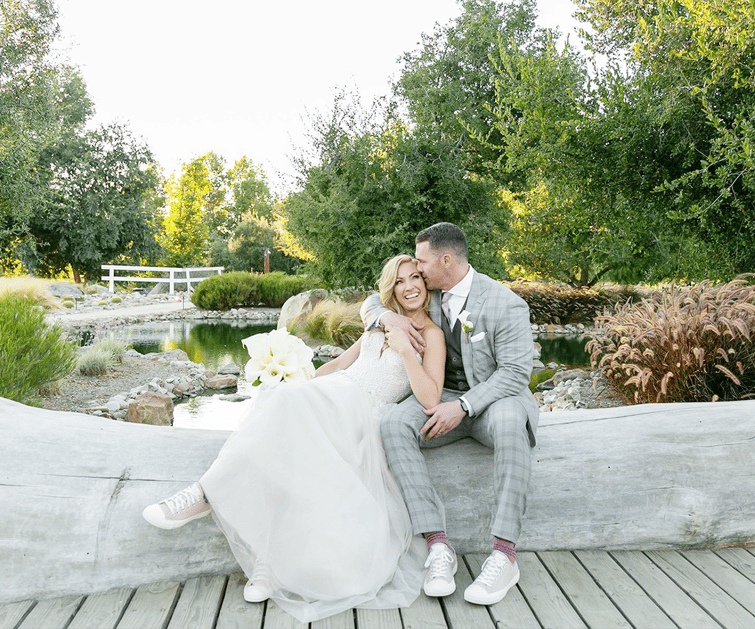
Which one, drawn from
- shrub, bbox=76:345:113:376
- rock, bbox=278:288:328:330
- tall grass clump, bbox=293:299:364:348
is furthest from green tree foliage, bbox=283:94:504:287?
shrub, bbox=76:345:113:376

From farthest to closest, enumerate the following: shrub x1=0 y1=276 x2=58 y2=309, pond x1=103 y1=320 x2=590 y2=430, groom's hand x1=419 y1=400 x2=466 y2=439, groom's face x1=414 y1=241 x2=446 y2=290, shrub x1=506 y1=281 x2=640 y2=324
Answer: shrub x1=506 y1=281 x2=640 y2=324, shrub x1=0 y1=276 x2=58 y2=309, pond x1=103 y1=320 x2=590 y2=430, groom's face x1=414 y1=241 x2=446 y2=290, groom's hand x1=419 y1=400 x2=466 y2=439

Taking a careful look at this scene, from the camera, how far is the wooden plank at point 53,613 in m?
2.25

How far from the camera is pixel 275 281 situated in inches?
730

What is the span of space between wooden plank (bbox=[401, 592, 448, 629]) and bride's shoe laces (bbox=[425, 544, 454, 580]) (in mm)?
87

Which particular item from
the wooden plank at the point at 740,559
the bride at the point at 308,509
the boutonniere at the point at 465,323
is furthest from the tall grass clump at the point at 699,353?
the bride at the point at 308,509

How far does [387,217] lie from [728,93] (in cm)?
733

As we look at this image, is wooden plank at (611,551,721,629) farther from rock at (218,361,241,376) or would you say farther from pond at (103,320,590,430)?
rock at (218,361,241,376)

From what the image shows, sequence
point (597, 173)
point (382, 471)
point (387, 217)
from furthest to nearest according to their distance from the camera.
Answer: point (387, 217)
point (597, 173)
point (382, 471)

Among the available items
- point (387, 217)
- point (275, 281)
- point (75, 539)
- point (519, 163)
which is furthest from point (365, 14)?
point (75, 539)

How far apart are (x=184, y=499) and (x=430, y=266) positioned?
1492 mm

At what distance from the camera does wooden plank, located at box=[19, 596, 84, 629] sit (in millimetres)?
2248

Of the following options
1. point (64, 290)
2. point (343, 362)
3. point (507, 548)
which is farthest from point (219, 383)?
point (64, 290)

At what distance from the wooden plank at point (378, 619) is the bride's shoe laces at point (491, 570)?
13.7 inches

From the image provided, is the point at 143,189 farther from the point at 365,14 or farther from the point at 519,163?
the point at 519,163
